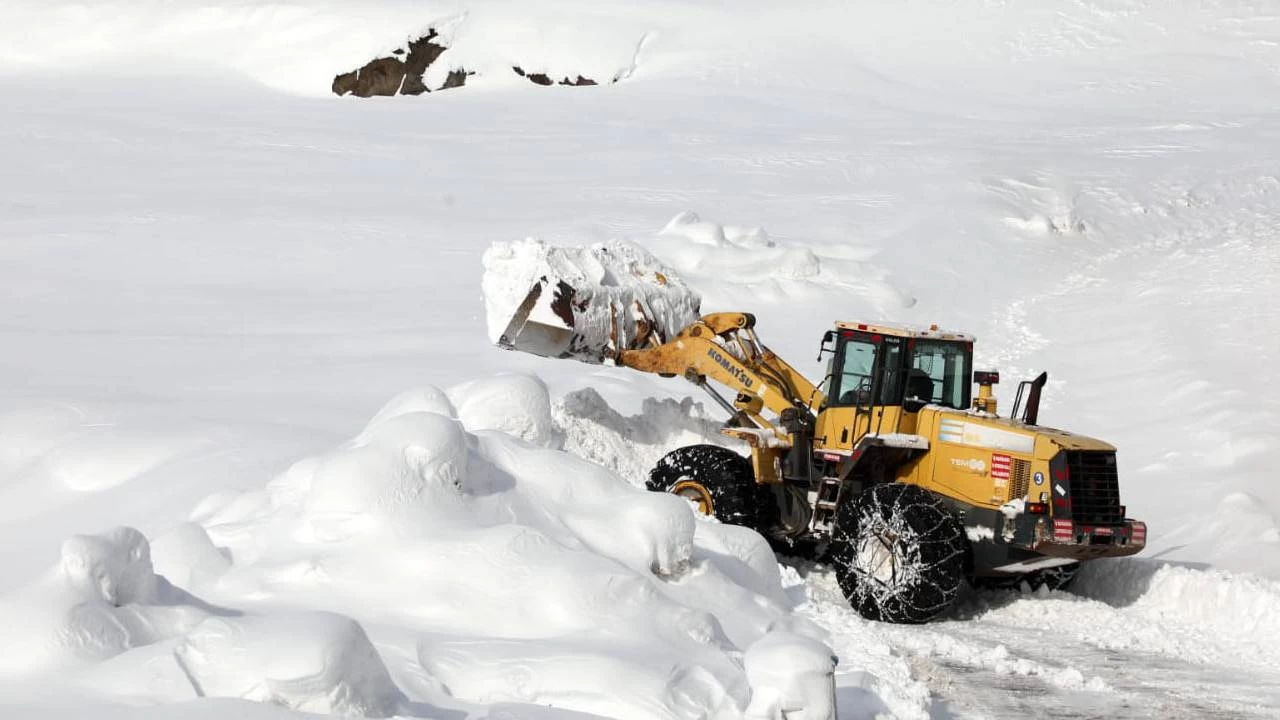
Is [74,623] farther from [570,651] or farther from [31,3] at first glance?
[31,3]

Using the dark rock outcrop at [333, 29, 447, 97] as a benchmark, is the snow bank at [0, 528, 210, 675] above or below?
below

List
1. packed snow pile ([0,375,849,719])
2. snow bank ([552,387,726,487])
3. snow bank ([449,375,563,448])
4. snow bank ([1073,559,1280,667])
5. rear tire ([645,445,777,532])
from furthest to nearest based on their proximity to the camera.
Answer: snow bank ([552,387,726,487]) < rear tire ([645,445,777,532]) < snow bank ([449,375,563,448]) < snow bank ([1073,559,1280,667]) < packed snow pile ([0,375,849,719])

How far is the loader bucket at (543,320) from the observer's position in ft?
A: 35.6

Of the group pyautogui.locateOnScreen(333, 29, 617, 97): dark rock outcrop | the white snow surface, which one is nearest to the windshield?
the white snow surface

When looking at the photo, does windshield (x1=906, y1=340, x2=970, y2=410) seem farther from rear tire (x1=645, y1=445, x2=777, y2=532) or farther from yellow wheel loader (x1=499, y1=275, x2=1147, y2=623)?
rear tire (x1=645, y1=445, x2=777, y2=532)

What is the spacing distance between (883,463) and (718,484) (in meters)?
1.23

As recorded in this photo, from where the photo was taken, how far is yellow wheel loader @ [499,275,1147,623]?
32.1 ft

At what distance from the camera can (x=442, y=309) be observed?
62.1 feet

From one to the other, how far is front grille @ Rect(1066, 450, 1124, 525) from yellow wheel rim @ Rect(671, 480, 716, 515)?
2590 millimetres

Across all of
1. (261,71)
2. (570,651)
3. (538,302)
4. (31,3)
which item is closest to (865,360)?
(538,302)

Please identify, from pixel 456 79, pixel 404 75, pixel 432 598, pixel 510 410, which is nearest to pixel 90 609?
pixel 432 598

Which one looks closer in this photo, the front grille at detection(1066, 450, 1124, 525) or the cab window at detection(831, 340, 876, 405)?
the front grille at detection(1066, 450, 1124, 525)

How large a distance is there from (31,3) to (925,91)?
32506 mm

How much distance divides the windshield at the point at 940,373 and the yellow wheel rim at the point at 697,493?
1681mm
